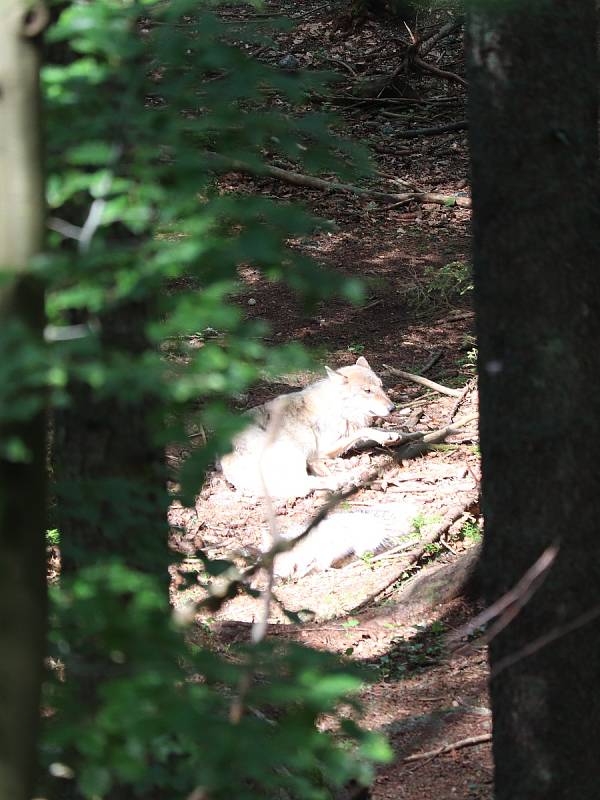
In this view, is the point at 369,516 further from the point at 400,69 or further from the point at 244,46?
the point at 244,46

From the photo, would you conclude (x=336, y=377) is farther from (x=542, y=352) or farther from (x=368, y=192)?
(x=542, y=352)

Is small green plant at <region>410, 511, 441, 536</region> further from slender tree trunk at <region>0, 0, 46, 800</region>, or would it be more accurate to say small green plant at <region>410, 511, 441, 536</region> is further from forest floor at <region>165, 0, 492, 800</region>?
slender tree trunk at <region>0, 0, 46, 800</region>

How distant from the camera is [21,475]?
185 centimetres

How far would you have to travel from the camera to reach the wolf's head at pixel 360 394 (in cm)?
847

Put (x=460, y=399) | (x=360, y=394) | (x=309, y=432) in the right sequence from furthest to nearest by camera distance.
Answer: (x=460, y=399)
(x=360, y=394)
(x=309, y=432)

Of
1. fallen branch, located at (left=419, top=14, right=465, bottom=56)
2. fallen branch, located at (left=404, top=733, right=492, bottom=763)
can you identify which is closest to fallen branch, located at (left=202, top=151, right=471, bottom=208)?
fallen branch, located at (left=419, top=14, right=465, bottom=56)

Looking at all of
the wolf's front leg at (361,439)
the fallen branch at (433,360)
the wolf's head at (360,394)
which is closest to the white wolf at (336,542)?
the wolf's front leg at (361,439)

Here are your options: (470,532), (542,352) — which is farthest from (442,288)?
(542,352)

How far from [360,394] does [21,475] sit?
6743mm

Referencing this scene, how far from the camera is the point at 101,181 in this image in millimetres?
1947

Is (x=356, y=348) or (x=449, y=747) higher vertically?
(x=449, y=747)

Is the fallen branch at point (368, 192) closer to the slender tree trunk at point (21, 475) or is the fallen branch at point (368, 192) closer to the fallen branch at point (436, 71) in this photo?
the fallen branch at point (436, 71)

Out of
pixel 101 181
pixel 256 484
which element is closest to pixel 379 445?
pixel 256 484

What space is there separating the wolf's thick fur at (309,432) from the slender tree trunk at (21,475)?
19.8ft
